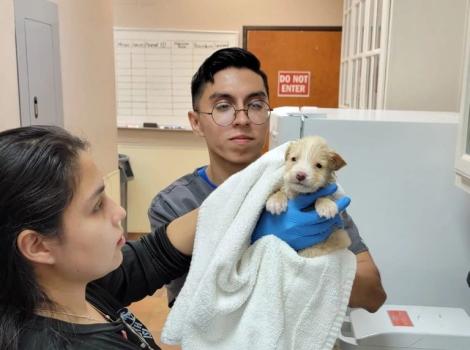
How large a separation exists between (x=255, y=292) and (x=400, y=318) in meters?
0.54

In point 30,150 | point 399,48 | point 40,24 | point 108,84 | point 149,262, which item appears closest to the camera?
point 30,150

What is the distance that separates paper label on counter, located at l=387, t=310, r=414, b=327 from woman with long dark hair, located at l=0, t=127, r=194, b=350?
701 mm

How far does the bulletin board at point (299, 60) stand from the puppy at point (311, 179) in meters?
3.34

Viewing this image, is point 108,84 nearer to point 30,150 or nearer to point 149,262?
point 149,262

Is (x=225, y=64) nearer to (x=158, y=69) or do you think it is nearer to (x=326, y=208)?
(x=326, y=208)

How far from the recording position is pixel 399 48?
2.32 metres

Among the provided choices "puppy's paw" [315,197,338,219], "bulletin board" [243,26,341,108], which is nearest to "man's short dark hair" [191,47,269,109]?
"puppy's paw" [315,197,338,219]

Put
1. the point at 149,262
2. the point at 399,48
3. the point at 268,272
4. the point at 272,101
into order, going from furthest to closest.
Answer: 1. the point at 272,101
2. the point at 399,48
3. the point at 149,262
4. the point at 268,272

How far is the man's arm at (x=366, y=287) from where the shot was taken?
3.50 feet

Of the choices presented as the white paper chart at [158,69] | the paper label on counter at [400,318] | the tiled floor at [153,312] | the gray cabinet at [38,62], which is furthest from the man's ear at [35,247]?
the white paper chart at [158,69]

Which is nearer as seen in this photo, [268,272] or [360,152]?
[268,272]

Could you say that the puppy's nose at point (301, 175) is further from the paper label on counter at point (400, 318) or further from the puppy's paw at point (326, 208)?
the paper label on counter at point (400, 318)

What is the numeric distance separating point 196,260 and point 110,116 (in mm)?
2429

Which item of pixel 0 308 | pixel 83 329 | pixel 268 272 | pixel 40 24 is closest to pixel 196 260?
pixel 268 272
